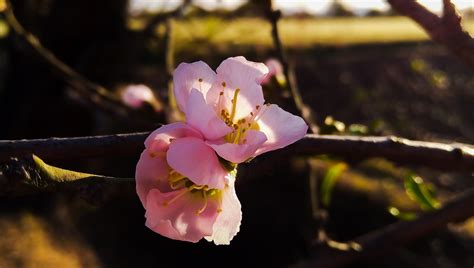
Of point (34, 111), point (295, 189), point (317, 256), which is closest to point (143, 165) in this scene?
Result: point (317, 256)

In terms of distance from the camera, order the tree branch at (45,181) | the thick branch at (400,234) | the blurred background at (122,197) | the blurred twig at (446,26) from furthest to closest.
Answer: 1. the blurred background at (122,197)
2. the thick branch at (400,234)
3. the blurred twig at (446,26)
4. the tree branch at (45,181)

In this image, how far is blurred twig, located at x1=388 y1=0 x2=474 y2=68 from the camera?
850 millimetres

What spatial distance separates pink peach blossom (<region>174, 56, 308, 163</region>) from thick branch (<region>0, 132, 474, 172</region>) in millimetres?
61

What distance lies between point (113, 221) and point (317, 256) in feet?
5.51

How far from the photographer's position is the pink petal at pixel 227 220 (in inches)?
26.6

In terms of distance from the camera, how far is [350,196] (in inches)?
107

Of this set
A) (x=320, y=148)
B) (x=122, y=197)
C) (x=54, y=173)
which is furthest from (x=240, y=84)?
(x=122, y=197)

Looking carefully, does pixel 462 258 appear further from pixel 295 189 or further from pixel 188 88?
pixel 188 88

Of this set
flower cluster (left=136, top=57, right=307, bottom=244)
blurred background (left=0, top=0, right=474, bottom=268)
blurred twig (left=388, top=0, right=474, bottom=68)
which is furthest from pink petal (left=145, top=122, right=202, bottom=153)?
blurred background (left=0, top=0, right=474, bottom=268)

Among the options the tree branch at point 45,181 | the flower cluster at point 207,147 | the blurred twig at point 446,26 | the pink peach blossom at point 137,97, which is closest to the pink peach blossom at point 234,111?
the flower cluster at point 207,147

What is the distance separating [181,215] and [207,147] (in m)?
0.10

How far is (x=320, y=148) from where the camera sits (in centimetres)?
77

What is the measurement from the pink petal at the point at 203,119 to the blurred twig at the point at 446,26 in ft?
1.31

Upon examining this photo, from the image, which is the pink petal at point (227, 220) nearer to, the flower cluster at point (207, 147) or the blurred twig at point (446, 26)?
the flower cluster at point (207, 147)
